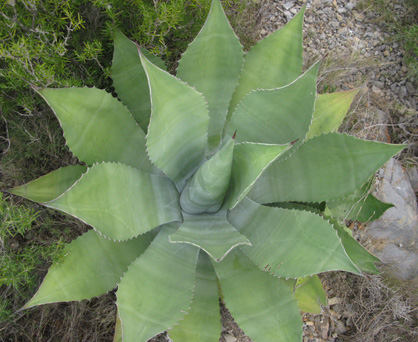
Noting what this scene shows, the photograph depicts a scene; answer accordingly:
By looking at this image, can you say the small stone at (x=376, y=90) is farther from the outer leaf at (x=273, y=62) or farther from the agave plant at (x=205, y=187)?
the outer leaf at (x=273, y=62)

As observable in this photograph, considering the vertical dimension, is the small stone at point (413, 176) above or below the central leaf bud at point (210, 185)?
below

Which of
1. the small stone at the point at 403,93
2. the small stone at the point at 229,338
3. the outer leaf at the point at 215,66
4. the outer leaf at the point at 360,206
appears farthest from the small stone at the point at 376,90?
the small stone at the point at 229,338

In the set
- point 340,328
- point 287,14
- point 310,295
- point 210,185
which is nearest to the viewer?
point 210,185

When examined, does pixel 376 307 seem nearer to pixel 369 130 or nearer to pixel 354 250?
pixel 354 250

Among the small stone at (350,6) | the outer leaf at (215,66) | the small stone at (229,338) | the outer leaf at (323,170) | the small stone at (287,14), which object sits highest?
the small stone at (350,6)

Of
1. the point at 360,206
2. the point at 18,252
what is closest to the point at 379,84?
the point at 360,206

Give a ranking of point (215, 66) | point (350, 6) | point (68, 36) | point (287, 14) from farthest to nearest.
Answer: point (350, 6)
point (287, 14)
point (68, 36)
point (215, 66)

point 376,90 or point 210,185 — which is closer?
point 210,185
